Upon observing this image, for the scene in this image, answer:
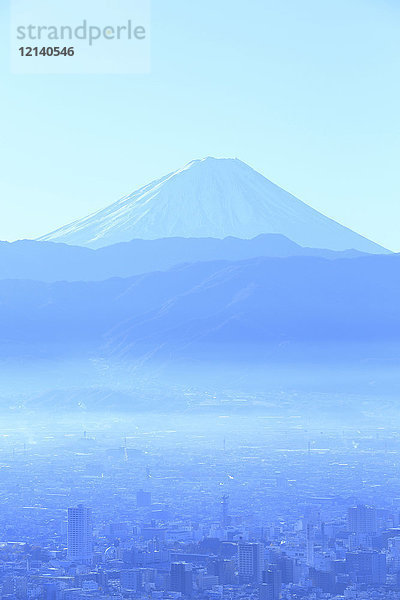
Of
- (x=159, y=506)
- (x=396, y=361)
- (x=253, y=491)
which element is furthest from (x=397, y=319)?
(x=159, y=506)

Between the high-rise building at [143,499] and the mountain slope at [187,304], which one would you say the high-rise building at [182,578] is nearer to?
the high-rise building at [143,499]

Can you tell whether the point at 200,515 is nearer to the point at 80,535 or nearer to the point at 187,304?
the point at 80,535

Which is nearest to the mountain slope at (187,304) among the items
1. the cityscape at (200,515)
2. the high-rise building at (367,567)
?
the cityscape at (200,515)

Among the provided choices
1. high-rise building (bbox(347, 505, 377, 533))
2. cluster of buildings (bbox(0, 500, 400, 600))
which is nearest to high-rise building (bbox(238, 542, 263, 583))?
cluster of buildings (bbox(0, 500, 400, 600))

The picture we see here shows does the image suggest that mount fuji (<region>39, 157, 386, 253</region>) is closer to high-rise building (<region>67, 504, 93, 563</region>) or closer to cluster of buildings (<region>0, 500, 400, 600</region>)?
high-rise building (<region>67, 504, 93, 563</region>)

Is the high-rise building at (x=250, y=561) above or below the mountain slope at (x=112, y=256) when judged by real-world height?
below
